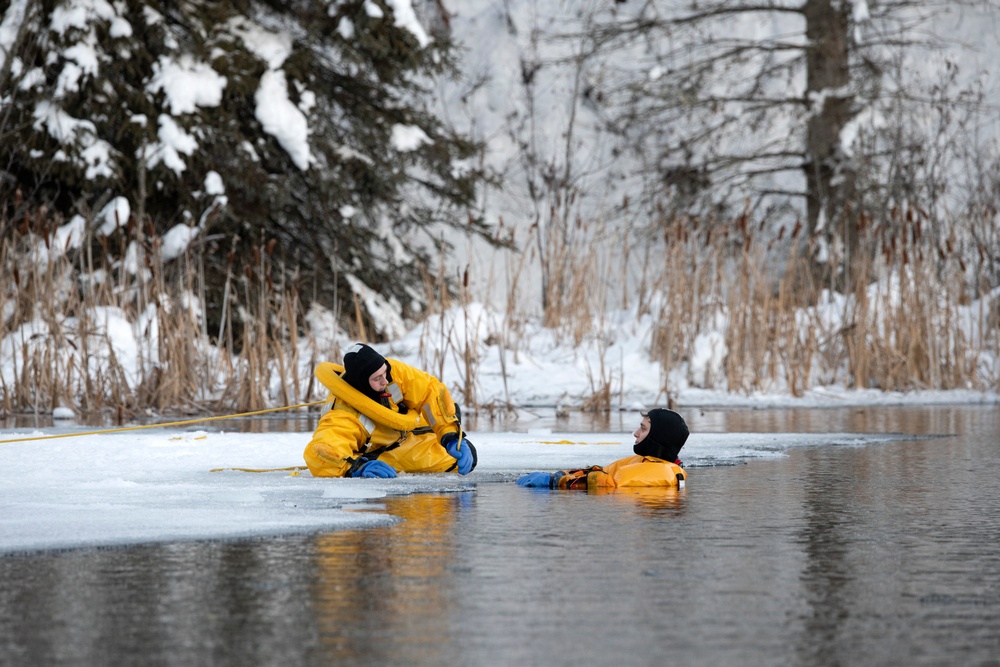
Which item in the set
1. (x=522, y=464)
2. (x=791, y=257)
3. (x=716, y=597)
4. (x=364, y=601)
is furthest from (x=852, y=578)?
(x=791, y=257)

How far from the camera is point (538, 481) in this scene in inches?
199

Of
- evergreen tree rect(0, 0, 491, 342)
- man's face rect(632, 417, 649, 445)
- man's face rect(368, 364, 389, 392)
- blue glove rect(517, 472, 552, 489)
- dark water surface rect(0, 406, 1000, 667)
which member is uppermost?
evergreen tree rect(0, 0, 491, 342)

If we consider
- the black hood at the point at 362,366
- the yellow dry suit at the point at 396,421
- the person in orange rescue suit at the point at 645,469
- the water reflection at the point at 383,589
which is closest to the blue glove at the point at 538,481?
the person in orange rescue suit at the point at 645,469

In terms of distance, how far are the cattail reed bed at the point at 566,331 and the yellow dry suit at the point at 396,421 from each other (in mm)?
3686

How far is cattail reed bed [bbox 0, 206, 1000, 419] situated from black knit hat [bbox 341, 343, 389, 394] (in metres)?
3.83

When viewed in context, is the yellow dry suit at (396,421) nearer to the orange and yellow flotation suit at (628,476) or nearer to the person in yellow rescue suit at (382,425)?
the person in yellow rescue suit at (382,425)

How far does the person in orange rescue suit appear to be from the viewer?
199 inches

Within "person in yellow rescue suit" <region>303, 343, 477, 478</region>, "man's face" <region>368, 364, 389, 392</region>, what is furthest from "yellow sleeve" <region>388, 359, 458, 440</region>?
"man's face" <region>368, 364, 389, 392</region>

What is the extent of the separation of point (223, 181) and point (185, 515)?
11.5 metres

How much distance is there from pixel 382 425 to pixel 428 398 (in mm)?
219

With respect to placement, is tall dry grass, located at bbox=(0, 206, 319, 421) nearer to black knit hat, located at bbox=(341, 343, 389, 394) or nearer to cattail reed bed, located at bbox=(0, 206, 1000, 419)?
cattail reed bed, located at bbox=(0, 206, 1000, 419)

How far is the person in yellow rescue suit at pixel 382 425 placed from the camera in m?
5.29

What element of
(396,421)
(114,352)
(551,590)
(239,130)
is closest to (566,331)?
(114,352)

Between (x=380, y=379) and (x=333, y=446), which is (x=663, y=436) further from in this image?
(x=333, y=446)
